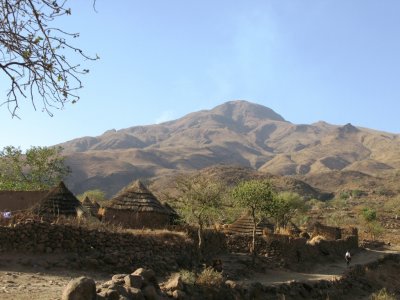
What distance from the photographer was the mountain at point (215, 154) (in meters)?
108

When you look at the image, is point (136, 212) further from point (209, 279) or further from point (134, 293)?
point (134, 293)

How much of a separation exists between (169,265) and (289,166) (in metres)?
113

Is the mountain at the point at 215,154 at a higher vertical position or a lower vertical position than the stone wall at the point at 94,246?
higher

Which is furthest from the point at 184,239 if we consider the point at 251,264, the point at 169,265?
the point at 251,264

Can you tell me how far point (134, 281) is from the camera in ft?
32.5

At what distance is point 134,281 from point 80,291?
1.81m

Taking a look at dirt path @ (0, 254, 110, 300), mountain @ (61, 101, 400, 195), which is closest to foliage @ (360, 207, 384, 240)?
dirt path @ (0, 254, 110, 300)

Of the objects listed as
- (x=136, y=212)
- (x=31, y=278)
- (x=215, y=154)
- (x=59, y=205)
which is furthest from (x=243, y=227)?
(x=215, y=154)

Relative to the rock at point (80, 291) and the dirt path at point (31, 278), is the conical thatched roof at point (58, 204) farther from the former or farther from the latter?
the rock at point (80, 291)

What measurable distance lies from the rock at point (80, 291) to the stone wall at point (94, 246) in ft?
18.6

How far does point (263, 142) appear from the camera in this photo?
196m

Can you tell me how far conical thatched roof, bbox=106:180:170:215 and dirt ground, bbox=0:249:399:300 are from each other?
4140 mm

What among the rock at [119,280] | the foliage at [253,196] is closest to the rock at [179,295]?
the rock at [119,280]

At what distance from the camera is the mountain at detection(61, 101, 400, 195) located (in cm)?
10750
